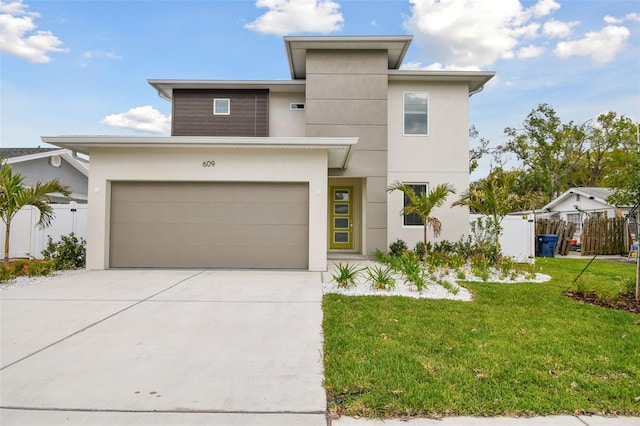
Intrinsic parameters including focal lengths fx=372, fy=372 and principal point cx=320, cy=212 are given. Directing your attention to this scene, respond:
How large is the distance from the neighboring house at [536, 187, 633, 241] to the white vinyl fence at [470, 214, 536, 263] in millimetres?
8966

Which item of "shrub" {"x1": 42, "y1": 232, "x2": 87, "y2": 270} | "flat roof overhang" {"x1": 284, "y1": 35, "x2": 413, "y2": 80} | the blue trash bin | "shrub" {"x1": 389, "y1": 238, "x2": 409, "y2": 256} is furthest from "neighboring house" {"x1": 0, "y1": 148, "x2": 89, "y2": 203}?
the blue trash bin

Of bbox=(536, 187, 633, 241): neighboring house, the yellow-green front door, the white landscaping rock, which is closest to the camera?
the white landscaping rock

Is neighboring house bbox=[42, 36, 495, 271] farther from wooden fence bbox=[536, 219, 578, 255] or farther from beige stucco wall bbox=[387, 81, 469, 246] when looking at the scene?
wooden fence bbox=[536, 219, 578, 255]

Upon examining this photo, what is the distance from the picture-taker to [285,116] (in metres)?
14.2

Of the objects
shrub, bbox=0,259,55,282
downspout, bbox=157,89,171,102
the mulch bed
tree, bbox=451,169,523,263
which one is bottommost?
the mulch bed

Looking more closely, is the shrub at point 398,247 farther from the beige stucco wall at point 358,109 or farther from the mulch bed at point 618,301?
the mulch bed at point 618,301

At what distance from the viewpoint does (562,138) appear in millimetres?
31281

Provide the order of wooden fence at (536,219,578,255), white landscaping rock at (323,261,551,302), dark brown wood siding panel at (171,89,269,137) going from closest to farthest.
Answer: white landscaping rock at (323,261,551,302) < dark brown wood siding panel at (171,89,269,137) < wooden fence at (536,219,578,255)

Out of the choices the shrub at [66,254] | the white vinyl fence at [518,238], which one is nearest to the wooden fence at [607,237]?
the white vinyl fence at [518,238]

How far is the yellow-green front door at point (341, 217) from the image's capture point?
47.7ft

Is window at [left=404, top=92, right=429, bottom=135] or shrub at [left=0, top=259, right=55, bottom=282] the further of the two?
window at [left=404, top=92, right=429, bottom=135]

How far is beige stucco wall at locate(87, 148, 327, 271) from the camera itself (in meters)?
9.88

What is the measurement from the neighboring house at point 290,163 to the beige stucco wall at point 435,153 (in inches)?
1.4

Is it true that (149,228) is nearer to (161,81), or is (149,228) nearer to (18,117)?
(161,81)
